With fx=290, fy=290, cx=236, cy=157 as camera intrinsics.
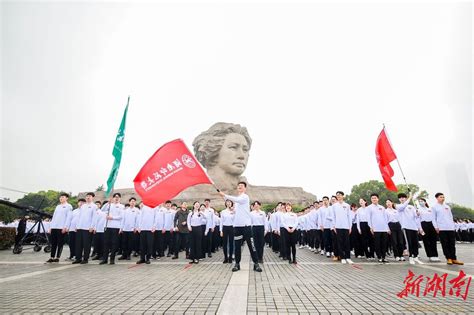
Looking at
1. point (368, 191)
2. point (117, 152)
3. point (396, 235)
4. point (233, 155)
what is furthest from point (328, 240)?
point (368, 191)

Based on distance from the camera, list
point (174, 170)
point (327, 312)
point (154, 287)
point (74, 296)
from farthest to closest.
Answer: point (174, 170) → point (154, 287) → point (74, 296) → point (327, 312)

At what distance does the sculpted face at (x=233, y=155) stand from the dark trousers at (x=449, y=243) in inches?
1146

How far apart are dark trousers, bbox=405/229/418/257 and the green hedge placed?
17.4m

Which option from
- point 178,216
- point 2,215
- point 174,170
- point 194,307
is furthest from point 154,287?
point 2,215

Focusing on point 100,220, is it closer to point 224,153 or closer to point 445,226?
point 445,226

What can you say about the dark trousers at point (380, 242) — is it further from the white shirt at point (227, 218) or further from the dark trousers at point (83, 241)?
the dark trousers at point (83, 241)

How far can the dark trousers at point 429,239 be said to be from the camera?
9.47 m

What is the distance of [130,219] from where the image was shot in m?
11.0

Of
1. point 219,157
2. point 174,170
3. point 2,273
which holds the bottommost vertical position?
point 2,273

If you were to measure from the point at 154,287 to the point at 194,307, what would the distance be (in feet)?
5.56

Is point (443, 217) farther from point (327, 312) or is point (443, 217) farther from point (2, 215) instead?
point (2, 215)

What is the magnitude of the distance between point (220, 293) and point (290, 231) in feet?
14.8

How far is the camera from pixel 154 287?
5.43 m

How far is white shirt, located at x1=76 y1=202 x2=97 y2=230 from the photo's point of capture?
9.52 m
